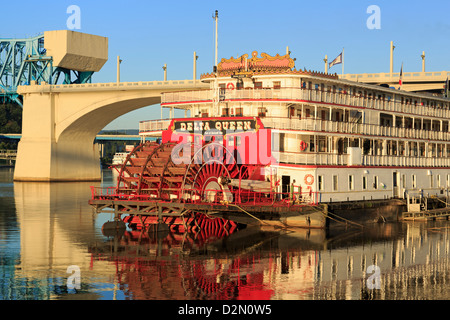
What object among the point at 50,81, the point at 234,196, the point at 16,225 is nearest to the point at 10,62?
the point at 50,81

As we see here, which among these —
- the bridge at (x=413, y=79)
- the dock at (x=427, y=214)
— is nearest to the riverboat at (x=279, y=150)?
the dock at (x=427, y=214)

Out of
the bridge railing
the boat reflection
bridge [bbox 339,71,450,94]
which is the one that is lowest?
the boat reflection

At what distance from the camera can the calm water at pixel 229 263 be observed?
2112cm

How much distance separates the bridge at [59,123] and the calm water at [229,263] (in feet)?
122

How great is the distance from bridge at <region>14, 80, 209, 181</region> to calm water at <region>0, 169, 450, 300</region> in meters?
37.2

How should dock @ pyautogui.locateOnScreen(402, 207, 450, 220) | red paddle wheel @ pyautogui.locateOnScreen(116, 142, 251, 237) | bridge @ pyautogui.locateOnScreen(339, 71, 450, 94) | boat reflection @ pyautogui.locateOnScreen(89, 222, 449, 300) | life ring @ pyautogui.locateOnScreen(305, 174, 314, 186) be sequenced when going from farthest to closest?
bridge @ pyautogui.locateOnScreen(339, 71, 450, 94), dock @ pyautogui.locateOnScreen(402, 207, 450, 220), life ring @ pyautogui.locateOnScreen(305, 174, 314, 186), red paddle wheel @ pyautogui.locateOnScreen(116, 142, 251, 237), boat reflection @ pyautogui.locateOnScreen(89, 222, 449, 300)

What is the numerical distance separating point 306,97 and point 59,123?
154ft

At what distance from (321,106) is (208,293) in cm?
1760

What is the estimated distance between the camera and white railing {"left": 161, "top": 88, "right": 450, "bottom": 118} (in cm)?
3481

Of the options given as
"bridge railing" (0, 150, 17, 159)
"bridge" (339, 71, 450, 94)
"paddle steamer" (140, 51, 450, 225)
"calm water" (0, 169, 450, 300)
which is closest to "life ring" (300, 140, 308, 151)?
"paddle steamer" (140, 51, 450, 225)

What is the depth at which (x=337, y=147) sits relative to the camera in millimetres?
37219

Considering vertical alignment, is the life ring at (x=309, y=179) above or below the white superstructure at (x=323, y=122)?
below

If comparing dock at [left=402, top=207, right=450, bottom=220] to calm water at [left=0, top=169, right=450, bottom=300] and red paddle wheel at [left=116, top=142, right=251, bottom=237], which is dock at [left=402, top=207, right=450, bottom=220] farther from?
red paddle wheel at [left=116, top=142, right=251, bottom=237]

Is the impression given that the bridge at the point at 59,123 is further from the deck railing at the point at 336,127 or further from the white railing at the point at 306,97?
the white railing at the point at 306,97
